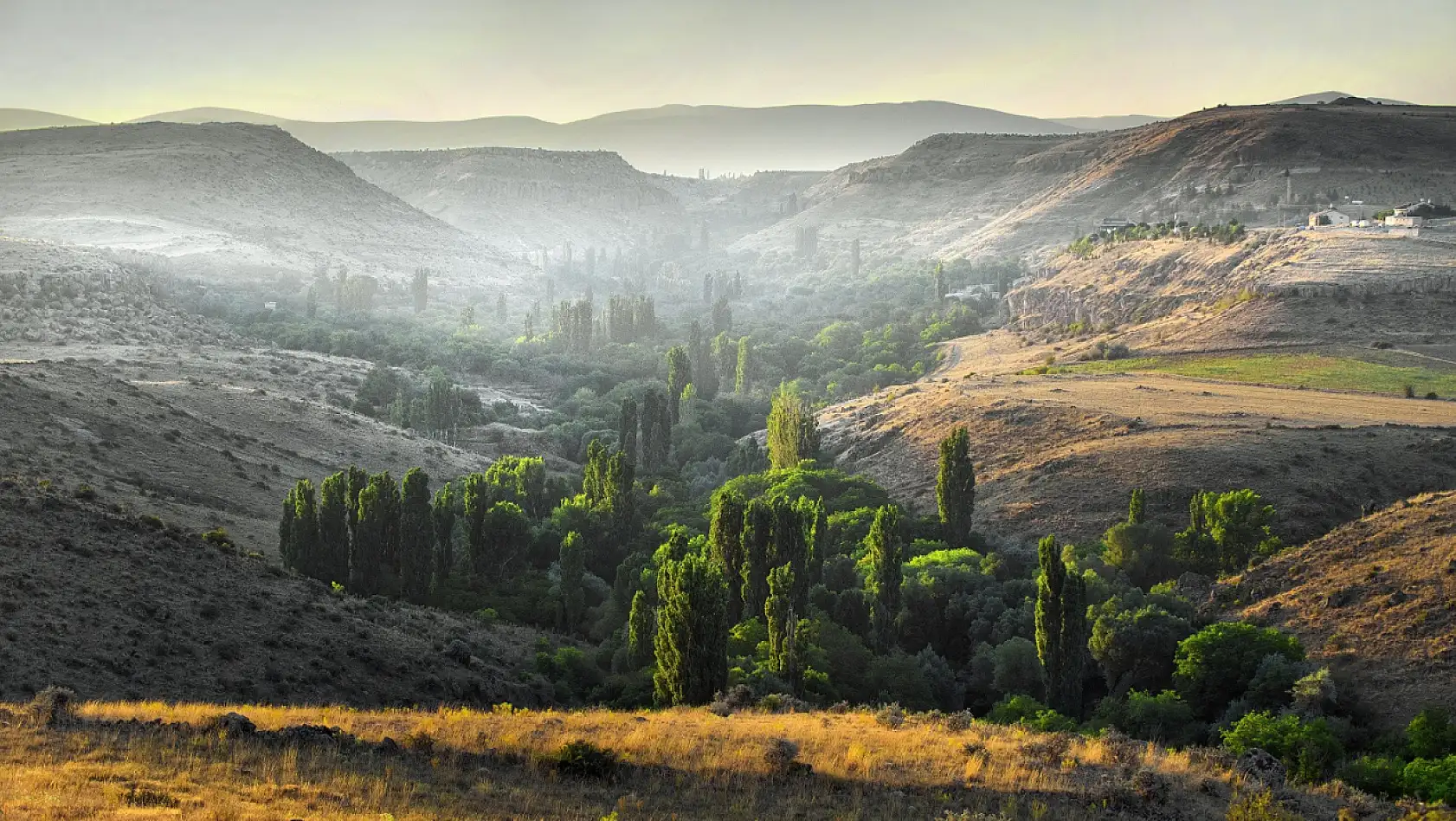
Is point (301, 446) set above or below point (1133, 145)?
below

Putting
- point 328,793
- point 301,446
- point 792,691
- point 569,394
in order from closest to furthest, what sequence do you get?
1. point 328,793
2. point 792,691
3. point 301,446
4. point 569,394

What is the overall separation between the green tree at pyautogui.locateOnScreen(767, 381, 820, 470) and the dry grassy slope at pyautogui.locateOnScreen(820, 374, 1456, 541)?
278 centimetres

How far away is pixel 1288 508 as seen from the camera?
4625 centimetres

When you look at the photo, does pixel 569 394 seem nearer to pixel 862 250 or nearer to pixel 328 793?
pixel 328 793

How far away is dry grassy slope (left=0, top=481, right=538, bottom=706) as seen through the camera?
27.0 meters

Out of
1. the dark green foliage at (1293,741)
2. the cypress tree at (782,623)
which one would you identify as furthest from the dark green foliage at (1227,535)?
the cypress tree at (782,623)

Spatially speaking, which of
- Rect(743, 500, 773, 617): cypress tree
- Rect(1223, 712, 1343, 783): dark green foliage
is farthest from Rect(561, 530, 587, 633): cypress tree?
Rect(1223, 712, 1343, 783): dark green foliage

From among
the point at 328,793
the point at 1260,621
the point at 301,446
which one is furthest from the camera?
the point at 301,446

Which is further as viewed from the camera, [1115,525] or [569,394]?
[569,394]

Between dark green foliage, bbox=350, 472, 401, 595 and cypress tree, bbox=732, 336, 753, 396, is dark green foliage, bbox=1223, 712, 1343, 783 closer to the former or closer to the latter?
dark green foliage, bbox=350, 472, 401, 595

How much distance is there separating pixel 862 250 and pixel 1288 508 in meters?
150

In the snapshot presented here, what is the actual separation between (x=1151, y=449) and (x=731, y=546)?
2100cm

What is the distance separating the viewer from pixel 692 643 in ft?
104

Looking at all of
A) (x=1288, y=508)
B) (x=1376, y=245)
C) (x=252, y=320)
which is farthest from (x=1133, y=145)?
(x=1288, y=508)
